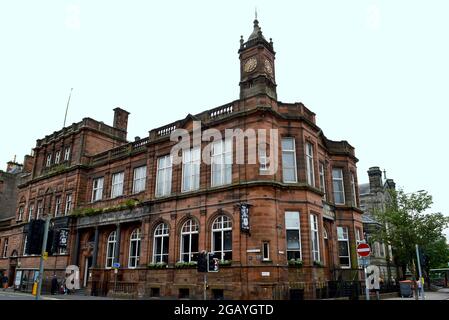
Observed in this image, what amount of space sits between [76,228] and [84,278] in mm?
4499

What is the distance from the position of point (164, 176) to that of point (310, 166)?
10771mm

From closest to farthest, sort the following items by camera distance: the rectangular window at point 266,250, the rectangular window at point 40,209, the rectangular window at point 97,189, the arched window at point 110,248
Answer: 1. the rectangular window at point 266,250
2. the arched window at point 110,248
3. the rectangular window at point 97,189
4. the rectangular window at point 40,209

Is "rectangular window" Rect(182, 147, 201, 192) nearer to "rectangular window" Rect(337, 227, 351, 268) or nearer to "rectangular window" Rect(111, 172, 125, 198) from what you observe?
"rectangular window" Rect(111, 172, 125, 198)

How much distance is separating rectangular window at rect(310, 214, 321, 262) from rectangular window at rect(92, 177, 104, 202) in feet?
64.5

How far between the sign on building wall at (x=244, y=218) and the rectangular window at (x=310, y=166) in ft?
16.9

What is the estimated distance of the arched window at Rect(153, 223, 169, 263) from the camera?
2455 cm

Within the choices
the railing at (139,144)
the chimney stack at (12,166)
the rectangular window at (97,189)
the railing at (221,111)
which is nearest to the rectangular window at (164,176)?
the railing at (139,144)

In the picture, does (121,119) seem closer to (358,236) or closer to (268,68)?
(268,68)

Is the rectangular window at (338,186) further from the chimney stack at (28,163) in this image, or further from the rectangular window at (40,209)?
the chimney stack at (28,163)

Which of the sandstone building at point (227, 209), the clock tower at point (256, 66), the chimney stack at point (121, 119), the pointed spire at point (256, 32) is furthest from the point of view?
the chimney stack at point (121, 119)

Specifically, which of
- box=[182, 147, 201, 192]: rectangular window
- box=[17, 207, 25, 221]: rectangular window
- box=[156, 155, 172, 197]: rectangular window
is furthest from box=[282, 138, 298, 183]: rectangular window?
box=[17, 207, 25, 221]: rectangular window

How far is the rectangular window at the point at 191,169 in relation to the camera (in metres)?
24.4
